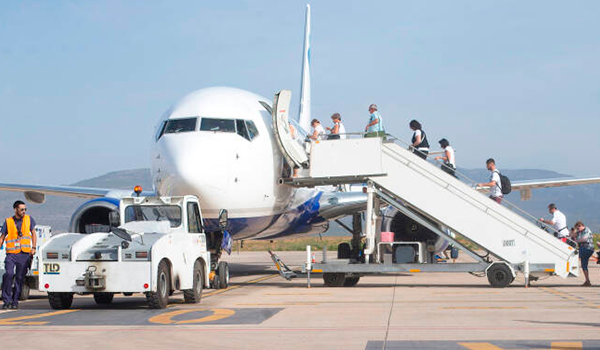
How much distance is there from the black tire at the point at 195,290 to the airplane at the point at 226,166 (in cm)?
231

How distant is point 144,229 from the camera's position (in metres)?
13.5

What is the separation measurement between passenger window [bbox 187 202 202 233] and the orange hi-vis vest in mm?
2615

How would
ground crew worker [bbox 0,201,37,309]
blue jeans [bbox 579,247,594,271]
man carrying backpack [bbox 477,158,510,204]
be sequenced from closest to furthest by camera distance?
ground crew worker [bbox 0,201,37,309] → blue jeans [bbox 579,247,594,271] → man carrying backpack [bbox 477,158,510,204]

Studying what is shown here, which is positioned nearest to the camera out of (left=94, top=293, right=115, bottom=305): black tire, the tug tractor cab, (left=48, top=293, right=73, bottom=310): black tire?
the tug tractor cab

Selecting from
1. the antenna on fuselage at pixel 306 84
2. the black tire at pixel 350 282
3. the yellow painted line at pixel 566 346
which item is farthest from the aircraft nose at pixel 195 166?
the antenna on fuselage at pixel 306 84

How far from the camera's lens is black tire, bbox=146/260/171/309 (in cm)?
1162

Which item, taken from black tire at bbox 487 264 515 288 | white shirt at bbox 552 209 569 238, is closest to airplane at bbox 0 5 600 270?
white shirt at bbox 552 209 569 238

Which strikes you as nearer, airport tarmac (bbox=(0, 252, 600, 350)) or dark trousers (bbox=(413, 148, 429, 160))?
airport tarmac (bbox=(0, 252, 600, 350))

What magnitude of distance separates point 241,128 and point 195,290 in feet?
15.1

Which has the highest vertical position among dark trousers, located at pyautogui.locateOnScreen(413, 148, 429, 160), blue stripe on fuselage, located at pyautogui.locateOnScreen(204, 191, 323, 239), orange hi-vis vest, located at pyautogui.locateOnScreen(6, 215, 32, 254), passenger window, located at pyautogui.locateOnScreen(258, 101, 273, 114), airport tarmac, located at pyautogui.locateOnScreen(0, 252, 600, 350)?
passenger window, located at pyautogui.locateOnScreen(258, 101, 273, 114)

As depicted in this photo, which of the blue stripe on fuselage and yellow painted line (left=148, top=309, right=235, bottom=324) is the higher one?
→ the blue stripe on fuselage

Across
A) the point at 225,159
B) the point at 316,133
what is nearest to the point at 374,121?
the point at 316,133

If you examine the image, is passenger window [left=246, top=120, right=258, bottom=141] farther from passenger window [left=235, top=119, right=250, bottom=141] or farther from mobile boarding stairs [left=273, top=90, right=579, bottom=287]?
mobile boarding stairs [left=273, top=90, right=579, bottom=287]

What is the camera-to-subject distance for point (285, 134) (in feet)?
55.9
